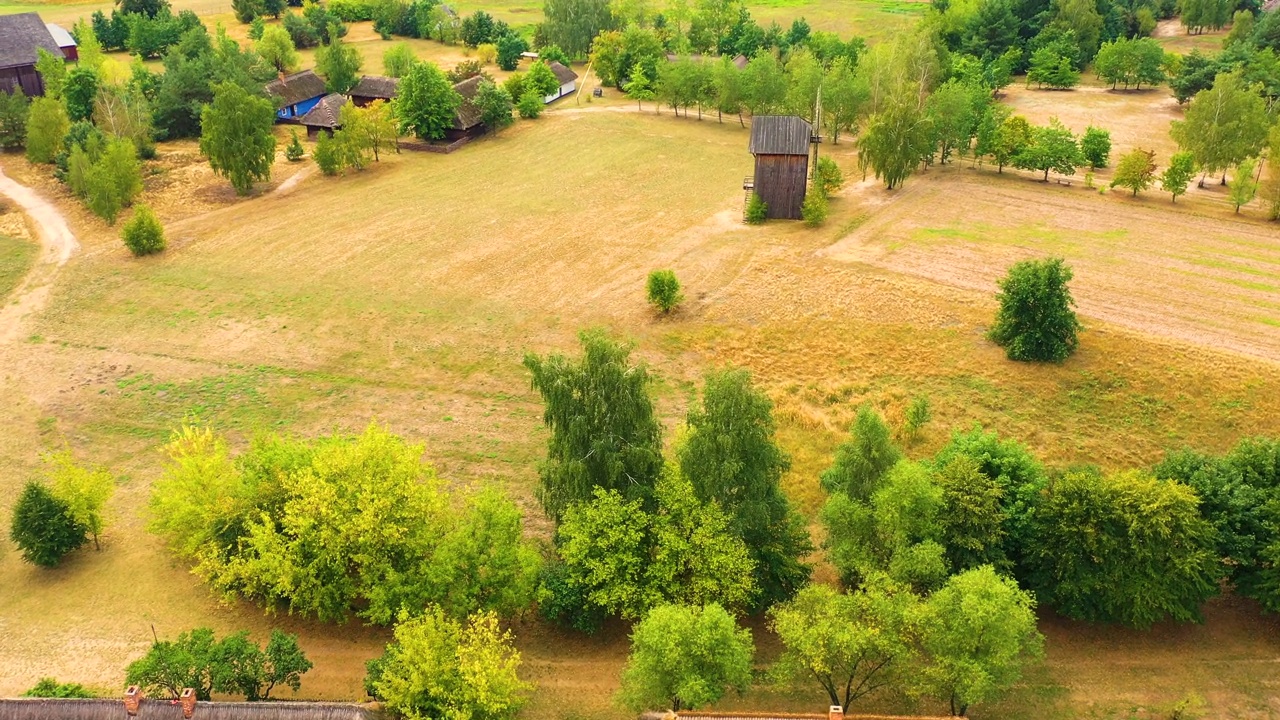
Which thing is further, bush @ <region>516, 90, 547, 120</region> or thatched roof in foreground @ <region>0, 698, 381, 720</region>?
bush @ <region>516, 90, 547, 120</region>

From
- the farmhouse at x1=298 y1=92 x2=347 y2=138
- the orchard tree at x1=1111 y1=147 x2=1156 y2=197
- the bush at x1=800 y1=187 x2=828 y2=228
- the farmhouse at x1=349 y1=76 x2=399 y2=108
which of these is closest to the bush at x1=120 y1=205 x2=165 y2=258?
the farmhouse at x1=298 y1=92 x2=347 y2=138

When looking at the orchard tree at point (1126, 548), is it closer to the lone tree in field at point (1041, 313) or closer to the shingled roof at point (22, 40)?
the lone tree in field at point (1041, 313)

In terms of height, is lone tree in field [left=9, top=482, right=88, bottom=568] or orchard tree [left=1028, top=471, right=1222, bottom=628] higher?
orchard tree [left=1028, top=471, right=1222, bottom=628]

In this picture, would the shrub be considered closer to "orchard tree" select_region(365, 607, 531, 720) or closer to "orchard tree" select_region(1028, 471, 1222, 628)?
"orchard tree" select_region(365, 607, 531, 720)

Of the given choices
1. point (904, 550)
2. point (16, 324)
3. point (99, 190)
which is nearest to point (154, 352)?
point (16, 324)

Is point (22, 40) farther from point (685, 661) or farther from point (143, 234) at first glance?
point (685, 661)

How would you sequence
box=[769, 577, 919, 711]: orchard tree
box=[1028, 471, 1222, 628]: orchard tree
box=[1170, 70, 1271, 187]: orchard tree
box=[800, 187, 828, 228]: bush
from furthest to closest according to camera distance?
box=[1170, 70, 1271, 187]: orchard tree
box=[800, 187, 828, 228]: bush
box=[1028, 471, 1222, 628]: orchard tree
box=[769, 577, 919, 711]: orchard tree

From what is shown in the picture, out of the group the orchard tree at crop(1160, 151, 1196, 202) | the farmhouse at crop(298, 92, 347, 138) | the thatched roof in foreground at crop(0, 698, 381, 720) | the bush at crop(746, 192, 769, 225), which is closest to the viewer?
the thatched roof in foreground at crop(0, 698, 381, 720)

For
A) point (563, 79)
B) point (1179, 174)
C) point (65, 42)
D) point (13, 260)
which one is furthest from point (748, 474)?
point (65, 42)
